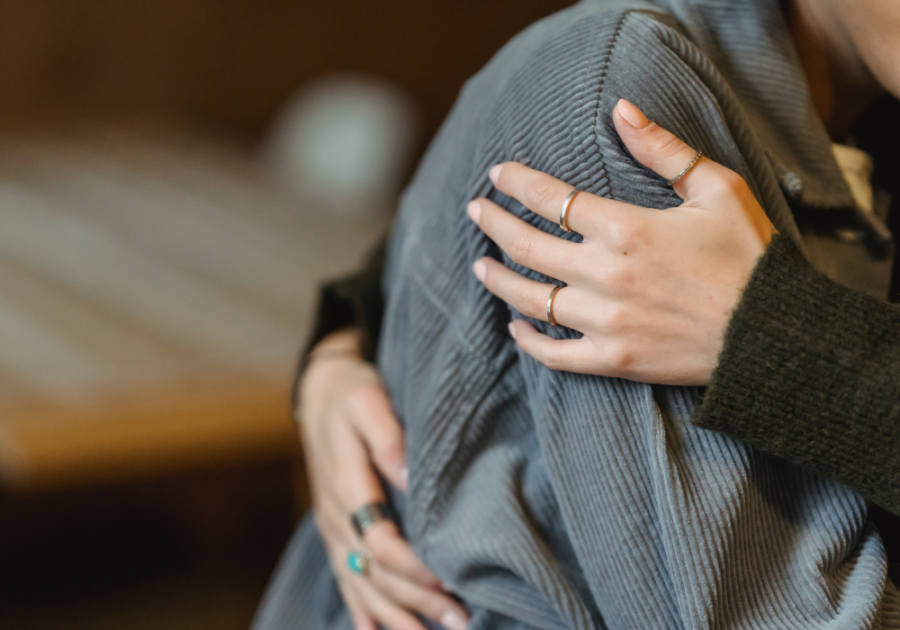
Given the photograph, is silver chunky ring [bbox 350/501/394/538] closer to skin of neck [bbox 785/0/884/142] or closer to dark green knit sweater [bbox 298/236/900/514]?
dark green knit sweater [bbox 298/236/900/514]

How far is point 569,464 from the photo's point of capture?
504 mm

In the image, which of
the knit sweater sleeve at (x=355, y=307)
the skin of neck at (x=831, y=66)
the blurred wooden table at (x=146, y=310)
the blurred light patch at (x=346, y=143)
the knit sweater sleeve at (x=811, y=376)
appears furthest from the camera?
the blurred light patch at (x=346, y=143)

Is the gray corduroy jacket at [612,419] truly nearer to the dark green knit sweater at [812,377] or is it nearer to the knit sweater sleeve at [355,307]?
the dark green knit sweater at [812,377]

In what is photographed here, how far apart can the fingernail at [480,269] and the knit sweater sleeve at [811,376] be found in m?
0.17

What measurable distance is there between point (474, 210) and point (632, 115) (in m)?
0.13

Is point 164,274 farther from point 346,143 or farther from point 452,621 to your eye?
point 452,621

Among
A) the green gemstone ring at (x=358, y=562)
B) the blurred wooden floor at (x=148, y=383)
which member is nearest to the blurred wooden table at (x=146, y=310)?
the blurred wooden floor at (x=148, y=383)

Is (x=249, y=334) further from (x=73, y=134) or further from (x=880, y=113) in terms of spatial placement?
(x=73, y=134)

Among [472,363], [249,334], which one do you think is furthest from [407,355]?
[249,334]

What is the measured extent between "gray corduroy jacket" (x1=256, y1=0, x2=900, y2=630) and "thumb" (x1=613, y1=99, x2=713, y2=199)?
0.05 feet

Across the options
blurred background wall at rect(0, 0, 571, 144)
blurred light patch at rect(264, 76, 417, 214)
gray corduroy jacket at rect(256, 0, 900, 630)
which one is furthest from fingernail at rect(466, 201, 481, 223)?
blurred background wall at rect(0, 0, 571, 144)

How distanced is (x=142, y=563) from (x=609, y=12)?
1758 millimetres

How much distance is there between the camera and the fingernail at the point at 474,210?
535mm

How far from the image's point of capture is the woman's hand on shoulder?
462 millimetres
